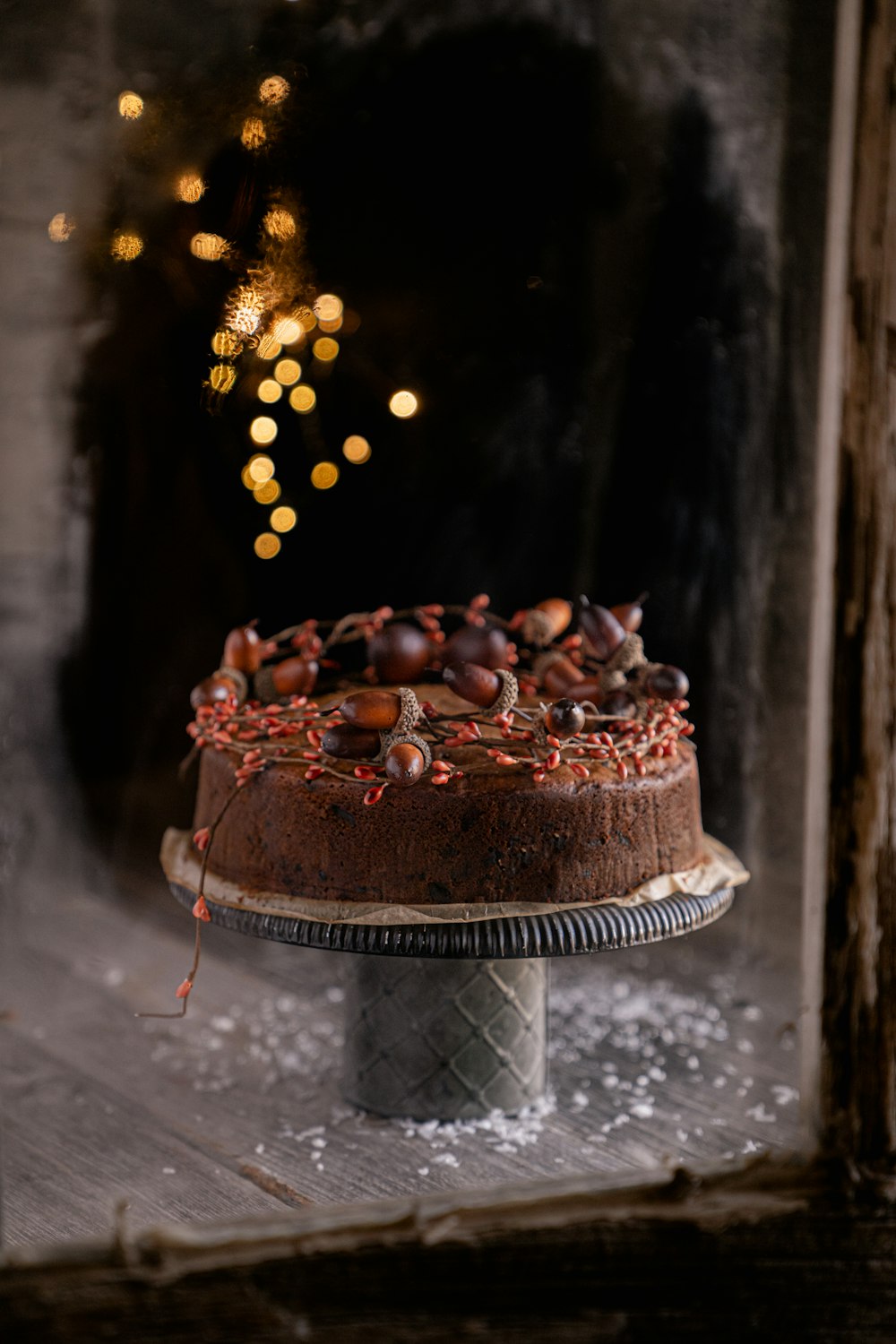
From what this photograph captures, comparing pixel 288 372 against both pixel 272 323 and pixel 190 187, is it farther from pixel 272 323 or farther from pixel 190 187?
pixel 272 323

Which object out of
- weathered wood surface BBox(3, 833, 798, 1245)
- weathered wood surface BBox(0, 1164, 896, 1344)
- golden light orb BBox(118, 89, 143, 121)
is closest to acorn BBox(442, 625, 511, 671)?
weathered wood surface BBox(3, 833, 798, 1245)

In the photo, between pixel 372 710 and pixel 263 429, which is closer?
pixel 372 710

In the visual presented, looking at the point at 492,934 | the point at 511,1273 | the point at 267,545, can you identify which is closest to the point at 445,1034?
the point at 492,934

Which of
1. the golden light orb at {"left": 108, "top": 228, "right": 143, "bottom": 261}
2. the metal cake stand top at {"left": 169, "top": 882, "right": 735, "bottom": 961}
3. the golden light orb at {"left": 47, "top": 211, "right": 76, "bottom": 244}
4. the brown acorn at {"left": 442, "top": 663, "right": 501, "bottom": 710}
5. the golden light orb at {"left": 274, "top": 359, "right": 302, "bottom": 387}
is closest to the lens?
the metal cake stand top at {"left": 169, "top": 882, "right": 735, "bottom": 961}

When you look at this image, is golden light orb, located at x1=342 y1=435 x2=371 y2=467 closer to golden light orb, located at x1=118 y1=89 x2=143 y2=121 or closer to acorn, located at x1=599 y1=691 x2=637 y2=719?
golden light orb, located at x1=118 y1=89 x2=143 y2=121

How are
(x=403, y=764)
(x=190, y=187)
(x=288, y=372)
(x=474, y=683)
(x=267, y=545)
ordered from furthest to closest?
(x=267, y=545) → (x=288, y=372) → (x=190, y=187) → (x=474, y=683) → (x=403, y=764)

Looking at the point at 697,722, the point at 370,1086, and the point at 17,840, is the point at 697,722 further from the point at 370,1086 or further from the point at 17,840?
the point at 17,840
